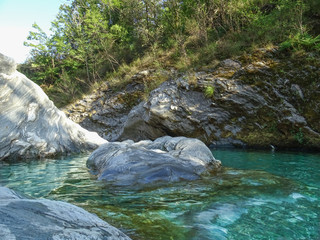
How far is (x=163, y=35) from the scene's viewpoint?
15.7 m

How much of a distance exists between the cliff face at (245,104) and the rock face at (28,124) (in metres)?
3.22

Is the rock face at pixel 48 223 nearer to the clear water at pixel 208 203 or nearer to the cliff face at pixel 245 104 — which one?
the clear water at pixel 208 203

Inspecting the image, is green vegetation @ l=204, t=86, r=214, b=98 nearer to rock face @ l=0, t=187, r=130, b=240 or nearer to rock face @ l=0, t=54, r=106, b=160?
rock face @ l=0, t=54, r=106, b=160

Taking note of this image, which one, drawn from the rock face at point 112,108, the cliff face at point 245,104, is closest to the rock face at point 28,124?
the cliff face at point 245,104

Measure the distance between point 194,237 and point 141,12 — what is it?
56.7 feet

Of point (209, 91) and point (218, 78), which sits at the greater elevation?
point (218, 78)

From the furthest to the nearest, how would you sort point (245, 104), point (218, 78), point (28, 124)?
point (218, 78) → point (245, 104) → point (28, 124)

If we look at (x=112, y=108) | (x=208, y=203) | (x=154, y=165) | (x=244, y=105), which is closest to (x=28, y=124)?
(x=154, y=165)

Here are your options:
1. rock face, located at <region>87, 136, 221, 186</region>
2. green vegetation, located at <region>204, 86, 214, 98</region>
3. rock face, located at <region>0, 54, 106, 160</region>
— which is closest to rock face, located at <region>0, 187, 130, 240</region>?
rock face, located at <region>87, 136, 221, 186</region>

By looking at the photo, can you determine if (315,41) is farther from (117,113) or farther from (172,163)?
(117,113)

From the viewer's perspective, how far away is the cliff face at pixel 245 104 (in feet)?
28.1

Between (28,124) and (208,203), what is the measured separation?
6.93 metres

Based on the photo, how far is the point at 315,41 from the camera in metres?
8.86

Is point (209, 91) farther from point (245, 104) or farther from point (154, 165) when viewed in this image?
point (154, 165)
